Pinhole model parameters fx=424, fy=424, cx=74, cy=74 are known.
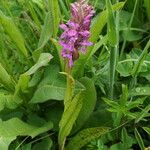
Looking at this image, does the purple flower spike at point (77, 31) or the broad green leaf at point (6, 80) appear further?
the broad green leaf at point (6, 80)

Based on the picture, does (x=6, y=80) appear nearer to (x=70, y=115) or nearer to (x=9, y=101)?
(x=9, y=101)

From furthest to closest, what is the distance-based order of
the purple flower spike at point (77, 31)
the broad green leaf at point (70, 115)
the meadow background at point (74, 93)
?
1. the meadow background at point (74, 93)
2. the broad green leaf at point (70, 115)
3. the purple flower spike at point (77, 31)

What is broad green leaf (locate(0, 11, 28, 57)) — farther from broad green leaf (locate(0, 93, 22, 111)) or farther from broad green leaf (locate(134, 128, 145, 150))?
broad green leaf (locate(134, 128, 145, 150))

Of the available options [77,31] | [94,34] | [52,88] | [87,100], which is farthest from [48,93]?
[77,31]

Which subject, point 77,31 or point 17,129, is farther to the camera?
point 17,129

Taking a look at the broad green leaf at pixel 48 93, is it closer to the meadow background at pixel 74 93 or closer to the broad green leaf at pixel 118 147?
the meadow background at pixel 74 93

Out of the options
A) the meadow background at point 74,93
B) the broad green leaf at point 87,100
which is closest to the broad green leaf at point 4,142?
the meadow background at point 74,93

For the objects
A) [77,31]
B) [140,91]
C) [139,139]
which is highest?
[77,31]
